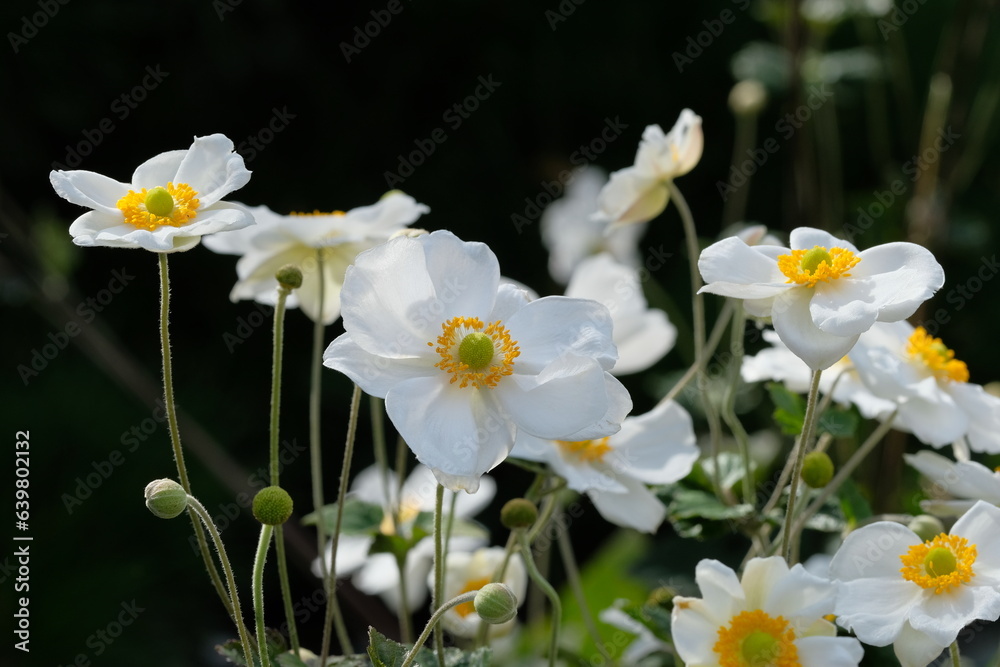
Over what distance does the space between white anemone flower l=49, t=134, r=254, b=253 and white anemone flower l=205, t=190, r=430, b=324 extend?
5 centimetres

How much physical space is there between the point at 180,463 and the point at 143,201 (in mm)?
150

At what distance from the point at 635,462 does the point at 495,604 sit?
203 mm

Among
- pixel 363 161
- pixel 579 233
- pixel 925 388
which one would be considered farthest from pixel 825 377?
pixel 363 161

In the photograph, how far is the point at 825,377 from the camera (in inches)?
26.2

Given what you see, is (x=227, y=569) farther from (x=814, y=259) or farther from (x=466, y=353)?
(x=814, y=259)

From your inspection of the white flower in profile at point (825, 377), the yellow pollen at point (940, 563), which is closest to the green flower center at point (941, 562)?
the yellow pollen at point (940, 563)

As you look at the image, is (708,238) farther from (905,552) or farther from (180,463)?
(180,463)

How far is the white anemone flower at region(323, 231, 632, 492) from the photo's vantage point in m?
0.49

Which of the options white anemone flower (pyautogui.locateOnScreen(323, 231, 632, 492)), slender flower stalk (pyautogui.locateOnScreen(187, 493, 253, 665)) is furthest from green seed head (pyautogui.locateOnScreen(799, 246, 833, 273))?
slender flower stalk (pyautogui.locateOnScreen(187, 493, 253, 665))

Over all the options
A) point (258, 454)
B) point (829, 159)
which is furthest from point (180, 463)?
point (829, 159)

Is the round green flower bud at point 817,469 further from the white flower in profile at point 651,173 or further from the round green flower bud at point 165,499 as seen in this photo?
the round green flower bud at point 165,499

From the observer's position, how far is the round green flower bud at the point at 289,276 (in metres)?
0.57

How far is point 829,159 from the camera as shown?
161 cm

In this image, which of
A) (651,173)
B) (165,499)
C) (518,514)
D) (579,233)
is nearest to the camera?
(165,499)
